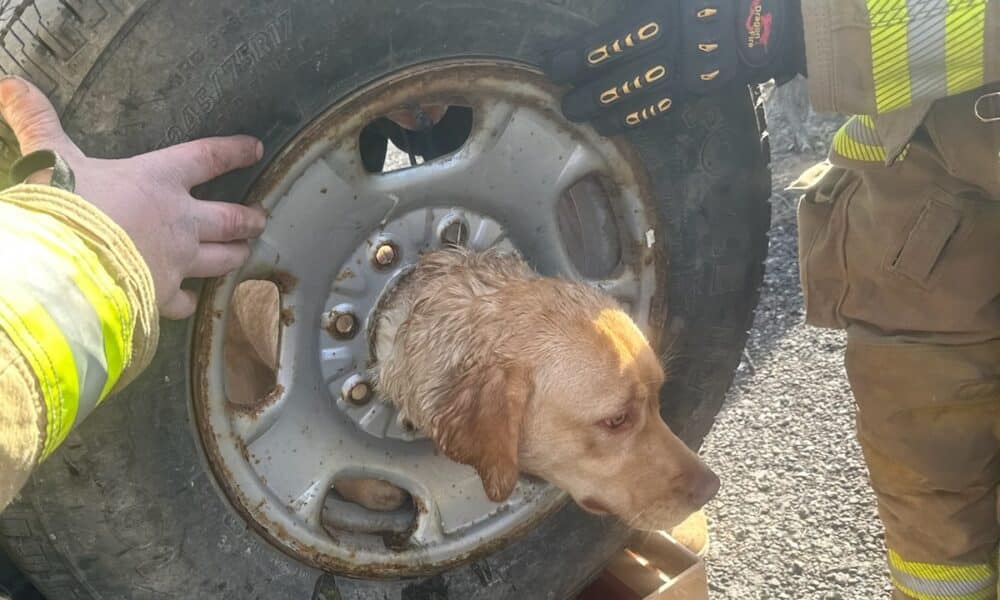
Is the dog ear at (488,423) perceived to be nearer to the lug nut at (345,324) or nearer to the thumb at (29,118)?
the lug nut at (345,324)

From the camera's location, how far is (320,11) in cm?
187

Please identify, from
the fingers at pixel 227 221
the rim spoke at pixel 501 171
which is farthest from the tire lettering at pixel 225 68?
the rim spoke at pixel 501 171

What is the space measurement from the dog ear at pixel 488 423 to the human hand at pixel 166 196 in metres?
0.72

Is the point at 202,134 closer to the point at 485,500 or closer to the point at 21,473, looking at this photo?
the point at 21,473

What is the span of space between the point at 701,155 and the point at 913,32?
2.22 ft

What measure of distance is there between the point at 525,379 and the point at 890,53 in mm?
1211

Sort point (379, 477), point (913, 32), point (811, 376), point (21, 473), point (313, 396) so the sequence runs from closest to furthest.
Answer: point (21, 473) → point (913, 32) → point (313, 396) → point (379, 477) → point (811, 376)

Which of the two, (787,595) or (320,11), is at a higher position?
(320,11)

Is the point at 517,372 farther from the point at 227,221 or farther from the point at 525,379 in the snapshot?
the point at 227,221

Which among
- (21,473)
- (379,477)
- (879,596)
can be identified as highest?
(21,473)

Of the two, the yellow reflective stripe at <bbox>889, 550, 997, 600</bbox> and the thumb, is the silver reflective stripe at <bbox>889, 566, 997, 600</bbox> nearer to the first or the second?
the yellow reflective stripe at <bbox>889, 550, 997, 600</bbox>

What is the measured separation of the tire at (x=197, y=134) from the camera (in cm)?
172

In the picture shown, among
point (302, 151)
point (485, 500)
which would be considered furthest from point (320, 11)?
point (485, 500)

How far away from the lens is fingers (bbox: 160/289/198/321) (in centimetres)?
182
